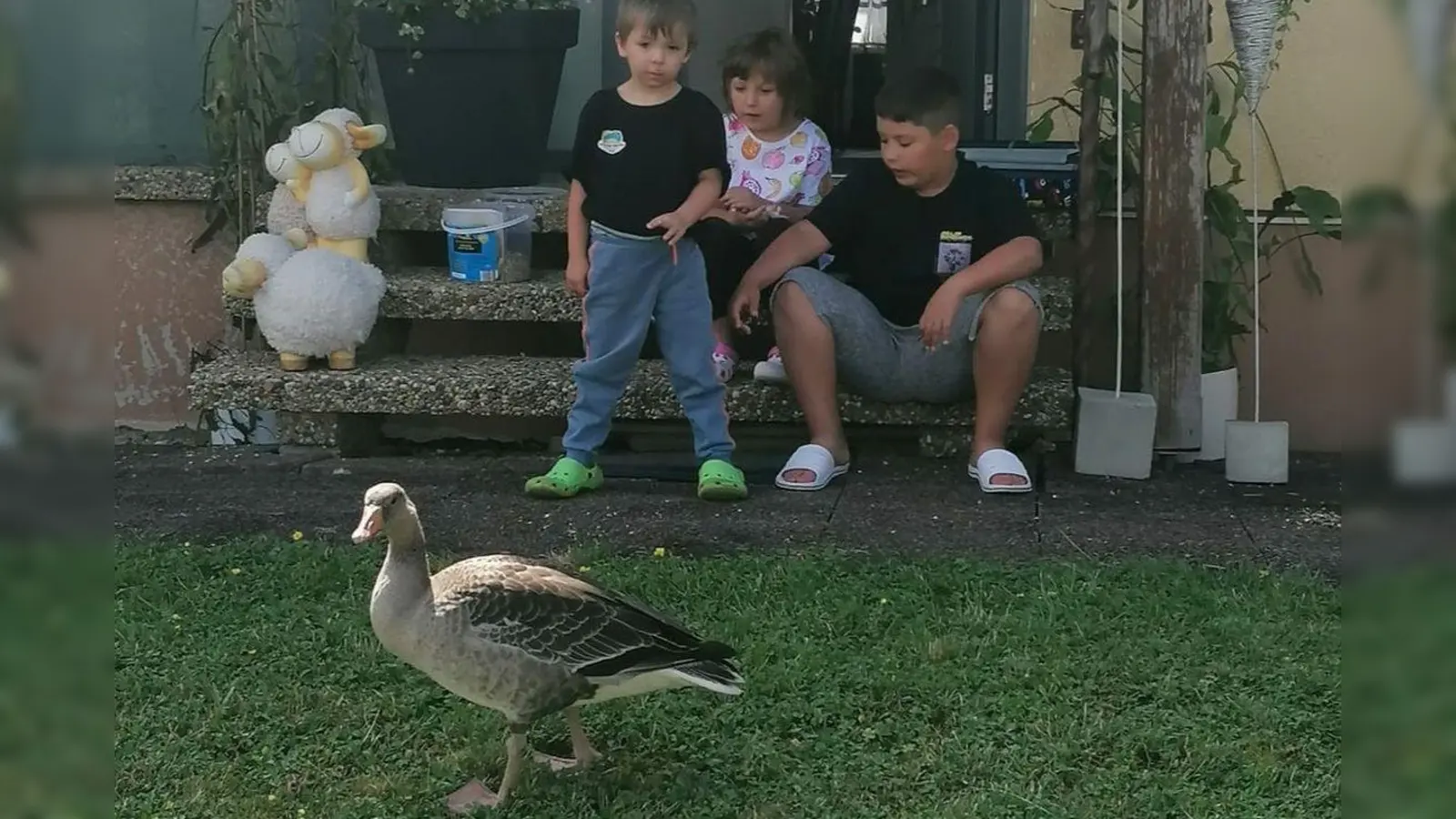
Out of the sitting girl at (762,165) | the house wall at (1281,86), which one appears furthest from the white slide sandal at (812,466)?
the house wall at (1281,86)

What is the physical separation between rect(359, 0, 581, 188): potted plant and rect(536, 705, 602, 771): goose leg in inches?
125

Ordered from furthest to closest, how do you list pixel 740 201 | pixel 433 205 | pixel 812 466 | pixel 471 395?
pixel 433 205
pixel 471 395
pixel 740 201
pixel 812 466

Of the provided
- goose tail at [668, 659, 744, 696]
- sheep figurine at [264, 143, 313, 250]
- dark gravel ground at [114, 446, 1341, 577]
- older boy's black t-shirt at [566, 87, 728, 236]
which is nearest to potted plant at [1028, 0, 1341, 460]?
dark gravel ground at [114, 446, 1341, 577]

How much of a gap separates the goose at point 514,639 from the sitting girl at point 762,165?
88.7 inches

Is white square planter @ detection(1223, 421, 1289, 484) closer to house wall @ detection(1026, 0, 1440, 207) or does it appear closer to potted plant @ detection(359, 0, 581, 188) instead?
house wall @ detection(1026, 0, 1440, 207)

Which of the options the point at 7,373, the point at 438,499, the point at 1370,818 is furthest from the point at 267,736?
the point at 1370,818

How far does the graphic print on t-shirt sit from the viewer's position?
4.70 m

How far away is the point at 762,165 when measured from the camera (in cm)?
516

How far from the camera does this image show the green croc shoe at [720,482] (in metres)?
4.47

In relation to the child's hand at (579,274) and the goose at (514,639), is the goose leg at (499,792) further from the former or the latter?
the child's hand at (579,274)

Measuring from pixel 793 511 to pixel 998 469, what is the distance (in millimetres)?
612

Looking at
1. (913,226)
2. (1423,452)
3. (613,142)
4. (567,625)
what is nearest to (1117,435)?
(913,226)

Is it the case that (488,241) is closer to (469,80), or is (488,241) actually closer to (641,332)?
(469,80)

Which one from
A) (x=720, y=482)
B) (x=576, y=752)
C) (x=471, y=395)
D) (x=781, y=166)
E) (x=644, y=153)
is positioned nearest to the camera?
(x=576, y=752)
